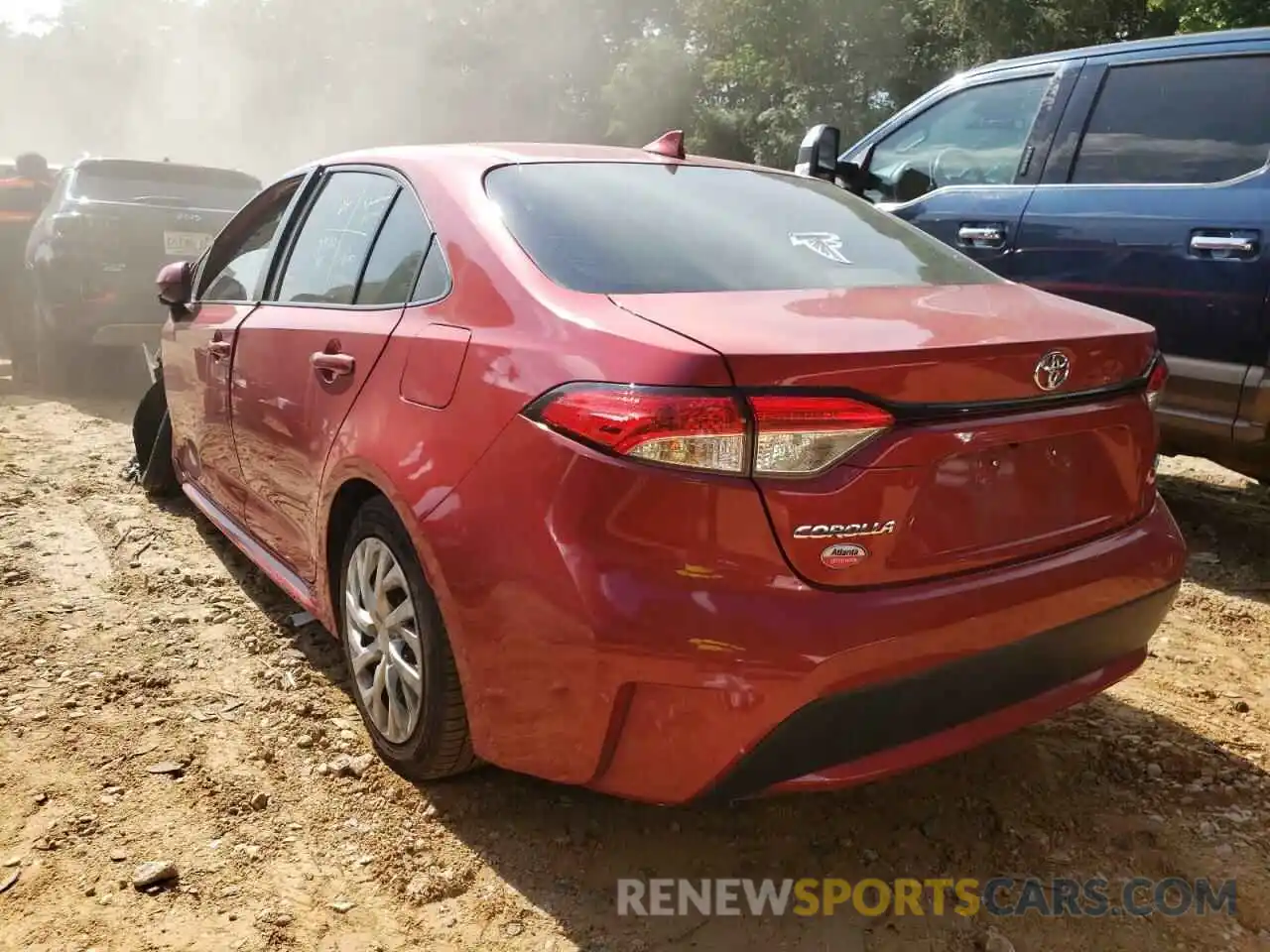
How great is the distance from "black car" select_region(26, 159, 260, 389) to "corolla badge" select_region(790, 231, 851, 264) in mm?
5706

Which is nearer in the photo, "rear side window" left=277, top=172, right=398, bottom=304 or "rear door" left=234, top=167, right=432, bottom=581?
"rear door" left=234, top=167, right=432, bottom=581

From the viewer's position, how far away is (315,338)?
9.04ft

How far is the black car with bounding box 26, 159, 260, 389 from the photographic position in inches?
271

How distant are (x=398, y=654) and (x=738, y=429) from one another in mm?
1082

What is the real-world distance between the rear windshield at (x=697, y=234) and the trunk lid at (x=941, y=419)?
0.41 feet

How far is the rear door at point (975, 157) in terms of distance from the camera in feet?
14.4

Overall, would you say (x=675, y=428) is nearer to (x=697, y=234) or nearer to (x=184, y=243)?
(x=697, y=234)

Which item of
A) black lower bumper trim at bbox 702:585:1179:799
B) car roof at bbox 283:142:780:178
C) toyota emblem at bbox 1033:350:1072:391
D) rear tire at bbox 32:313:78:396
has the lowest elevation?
rear tire at bbox 32:313:78:396

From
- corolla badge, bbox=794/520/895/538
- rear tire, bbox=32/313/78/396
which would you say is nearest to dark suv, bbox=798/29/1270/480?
corolla badge, bbox=794/520/895/538

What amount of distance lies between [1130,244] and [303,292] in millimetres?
2895

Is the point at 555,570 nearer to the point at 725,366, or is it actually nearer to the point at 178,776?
the point at 725,366

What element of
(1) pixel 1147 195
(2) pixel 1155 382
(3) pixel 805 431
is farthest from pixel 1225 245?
(3) pixel 805 431

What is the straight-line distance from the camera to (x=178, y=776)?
8.41 ft

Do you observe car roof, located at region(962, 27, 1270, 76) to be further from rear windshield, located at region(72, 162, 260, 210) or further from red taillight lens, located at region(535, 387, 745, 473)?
rear windshield, located at region(72, 162, 260, 210)
